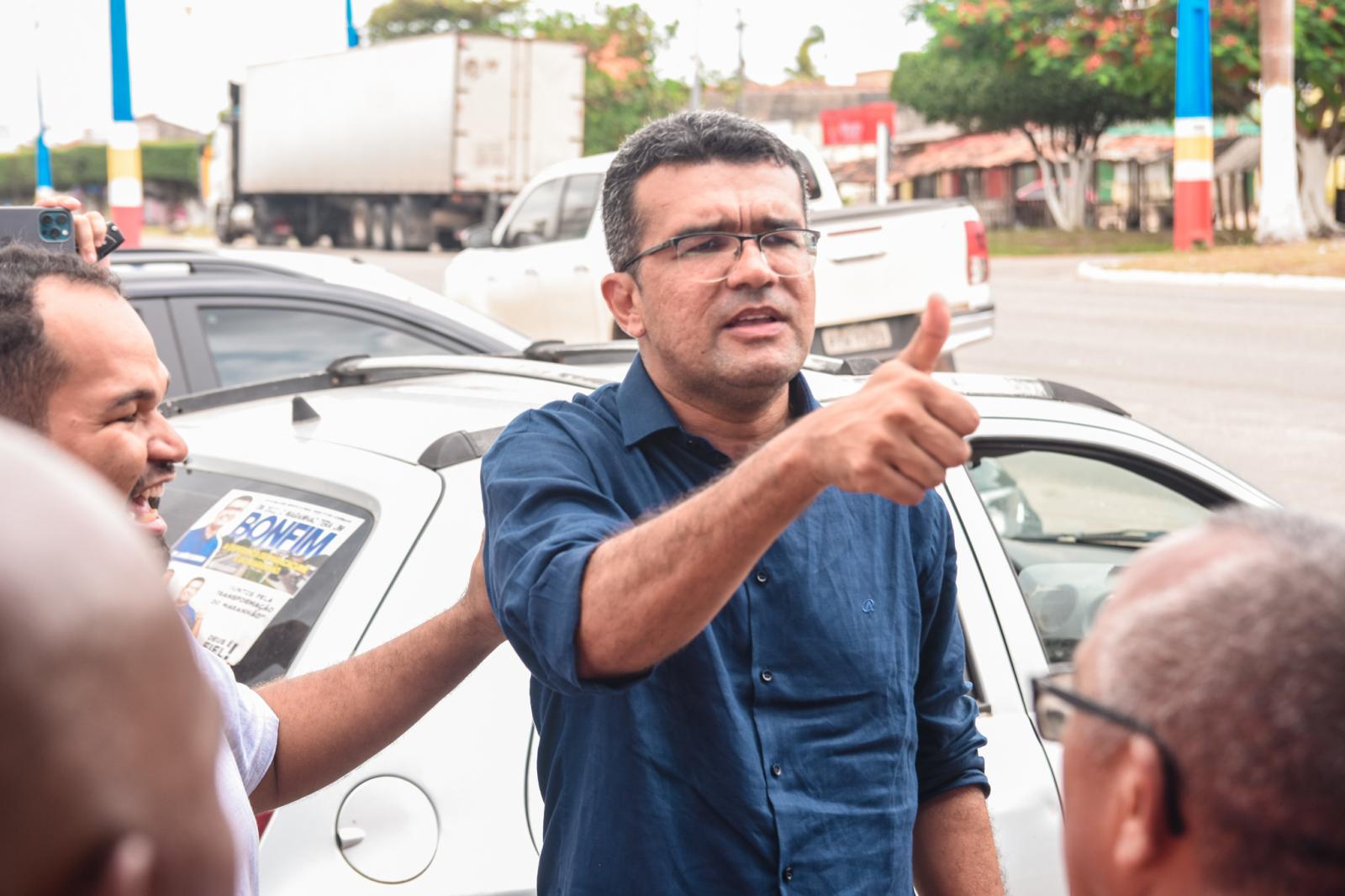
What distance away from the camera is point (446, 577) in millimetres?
2605

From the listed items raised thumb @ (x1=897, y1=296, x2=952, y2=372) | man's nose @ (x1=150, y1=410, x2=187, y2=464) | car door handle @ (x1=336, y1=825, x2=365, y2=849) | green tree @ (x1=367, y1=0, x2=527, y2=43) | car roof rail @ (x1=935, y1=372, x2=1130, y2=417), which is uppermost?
green tree @ (x1=367, y1=0, x2=527, y2=43)

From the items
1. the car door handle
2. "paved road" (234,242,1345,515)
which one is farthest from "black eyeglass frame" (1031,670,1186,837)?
"paved road" (234,242,1345,515)

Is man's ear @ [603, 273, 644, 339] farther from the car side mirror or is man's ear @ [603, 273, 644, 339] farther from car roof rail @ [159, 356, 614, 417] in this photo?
the car side mirror

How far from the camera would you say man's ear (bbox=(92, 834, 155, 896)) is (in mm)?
639

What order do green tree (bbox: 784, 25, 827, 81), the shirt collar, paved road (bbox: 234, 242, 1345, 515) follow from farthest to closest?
green tree (bbox: 784, 25, 827, 81), paved road (bbox: 234, 242, 1345, 515), the shirt collar

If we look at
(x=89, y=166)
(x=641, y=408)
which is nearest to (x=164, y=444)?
(x=641, y=408)

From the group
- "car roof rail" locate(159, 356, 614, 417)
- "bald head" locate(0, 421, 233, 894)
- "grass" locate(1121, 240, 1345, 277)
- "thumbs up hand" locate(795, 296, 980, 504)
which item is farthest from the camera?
"grass" locate(1121, 240, 1345, 277)

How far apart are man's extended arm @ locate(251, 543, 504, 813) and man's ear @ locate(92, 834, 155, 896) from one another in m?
1.49

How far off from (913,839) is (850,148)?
7328 centimetres

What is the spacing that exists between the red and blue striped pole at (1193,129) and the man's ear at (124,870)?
2490 centimetres

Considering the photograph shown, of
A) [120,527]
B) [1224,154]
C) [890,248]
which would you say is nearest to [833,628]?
[120,527]

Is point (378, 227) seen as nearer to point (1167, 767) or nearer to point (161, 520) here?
point (161, 520)

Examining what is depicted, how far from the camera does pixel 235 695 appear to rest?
6.57 ft

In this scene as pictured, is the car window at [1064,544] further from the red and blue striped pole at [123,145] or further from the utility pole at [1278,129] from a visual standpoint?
the utility pole at [1278,129]
